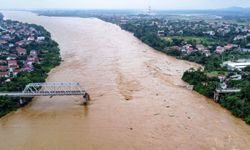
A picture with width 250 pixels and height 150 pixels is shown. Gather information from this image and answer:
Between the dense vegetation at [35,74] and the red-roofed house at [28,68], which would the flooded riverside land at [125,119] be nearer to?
the dense vegetation at [35,74]

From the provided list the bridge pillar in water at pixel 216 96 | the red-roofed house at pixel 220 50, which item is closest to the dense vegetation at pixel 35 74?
the bridge pillar in water at pixel 216 96

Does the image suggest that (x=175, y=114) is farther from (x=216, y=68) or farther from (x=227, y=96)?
(x=216, y=68)

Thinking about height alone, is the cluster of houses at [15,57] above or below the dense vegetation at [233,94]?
above

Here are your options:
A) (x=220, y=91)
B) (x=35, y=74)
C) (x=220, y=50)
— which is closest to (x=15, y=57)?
(x=35, y=74)

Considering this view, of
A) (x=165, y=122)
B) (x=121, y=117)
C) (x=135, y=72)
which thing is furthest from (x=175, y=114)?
(x=135, y=72)

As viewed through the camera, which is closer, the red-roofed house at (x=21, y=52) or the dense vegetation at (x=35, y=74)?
the dense vegetation at (x=35, y=74)

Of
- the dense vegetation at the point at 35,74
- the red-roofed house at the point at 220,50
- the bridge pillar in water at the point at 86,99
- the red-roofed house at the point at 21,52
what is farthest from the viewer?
the red-roofed house at the point at 220,50
